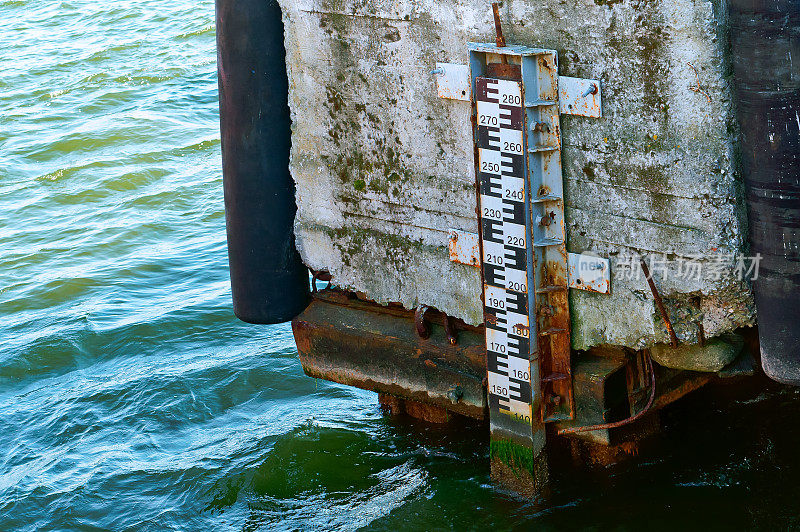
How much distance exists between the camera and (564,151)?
14.9 feet

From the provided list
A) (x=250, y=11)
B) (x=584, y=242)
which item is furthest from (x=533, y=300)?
(x=250, y=11)

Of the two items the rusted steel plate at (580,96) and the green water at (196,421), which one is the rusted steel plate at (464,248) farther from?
the green water at (196,421)

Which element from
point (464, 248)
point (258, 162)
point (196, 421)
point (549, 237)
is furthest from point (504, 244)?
point (196, 421)

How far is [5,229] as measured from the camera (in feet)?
34.1

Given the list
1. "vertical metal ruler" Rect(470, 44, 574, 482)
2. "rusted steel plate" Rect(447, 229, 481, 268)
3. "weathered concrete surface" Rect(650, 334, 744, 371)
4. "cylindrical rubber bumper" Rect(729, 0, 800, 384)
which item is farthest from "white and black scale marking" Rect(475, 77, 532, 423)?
"cylindrical rubber bumper" Rect(729, 0, 800, 384)

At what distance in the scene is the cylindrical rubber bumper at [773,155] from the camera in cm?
383

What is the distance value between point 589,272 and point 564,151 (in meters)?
0.53

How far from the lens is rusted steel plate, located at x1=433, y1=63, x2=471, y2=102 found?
4672mm

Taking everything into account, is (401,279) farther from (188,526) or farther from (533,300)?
(188,526)

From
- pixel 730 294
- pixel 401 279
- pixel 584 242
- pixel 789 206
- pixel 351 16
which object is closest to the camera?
pixel 789 206

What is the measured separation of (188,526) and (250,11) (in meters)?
2.68

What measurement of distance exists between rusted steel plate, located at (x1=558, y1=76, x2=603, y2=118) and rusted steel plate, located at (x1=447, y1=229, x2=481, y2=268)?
0.79 meters

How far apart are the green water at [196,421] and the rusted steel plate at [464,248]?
3.95ft
